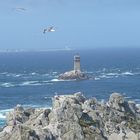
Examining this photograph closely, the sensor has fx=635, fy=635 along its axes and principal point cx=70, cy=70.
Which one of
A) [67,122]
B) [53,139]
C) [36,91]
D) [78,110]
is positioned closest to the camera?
[53,139]

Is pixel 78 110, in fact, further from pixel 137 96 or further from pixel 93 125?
pixel 137 96

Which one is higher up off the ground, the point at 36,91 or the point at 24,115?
the point at 24,115

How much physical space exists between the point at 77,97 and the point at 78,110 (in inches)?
386

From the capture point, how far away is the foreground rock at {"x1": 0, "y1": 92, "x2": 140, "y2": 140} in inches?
2422

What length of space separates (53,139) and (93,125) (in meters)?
8.72

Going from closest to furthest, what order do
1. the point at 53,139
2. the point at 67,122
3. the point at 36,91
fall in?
the point at 53,139
the point at 67,122
the point at 36,91

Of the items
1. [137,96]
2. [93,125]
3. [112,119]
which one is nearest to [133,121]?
[112,119]

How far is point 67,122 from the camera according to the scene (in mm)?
65812

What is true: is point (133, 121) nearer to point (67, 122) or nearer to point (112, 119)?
point (112, 119)

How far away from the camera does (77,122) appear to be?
66.8 metres

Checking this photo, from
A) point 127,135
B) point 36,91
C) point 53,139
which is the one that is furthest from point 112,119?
point 36,91

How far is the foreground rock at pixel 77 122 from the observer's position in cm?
6151

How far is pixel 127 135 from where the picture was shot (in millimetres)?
65812

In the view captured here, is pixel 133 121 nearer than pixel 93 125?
No
